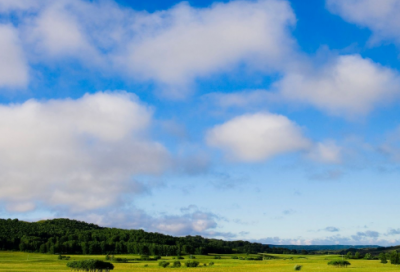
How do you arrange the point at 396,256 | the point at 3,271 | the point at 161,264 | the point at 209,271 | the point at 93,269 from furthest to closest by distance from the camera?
the point at 396,256, the point at 161,264, the point at 209,271, the point at 93,269, the point at 3,271

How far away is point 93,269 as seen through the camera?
104 m

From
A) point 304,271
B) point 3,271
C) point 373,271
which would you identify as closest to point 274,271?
point 304,271

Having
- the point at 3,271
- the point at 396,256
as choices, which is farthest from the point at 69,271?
the point at 396,256

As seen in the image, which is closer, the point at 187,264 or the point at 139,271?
the point at 139,271

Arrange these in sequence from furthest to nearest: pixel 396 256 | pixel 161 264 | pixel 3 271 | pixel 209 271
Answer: pixel 396 256 → pixel 161 264 → pixel 209 271 → pixel 3 271

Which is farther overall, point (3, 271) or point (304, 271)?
point (304, 271)

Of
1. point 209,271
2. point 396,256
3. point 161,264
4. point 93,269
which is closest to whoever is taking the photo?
point 93,269

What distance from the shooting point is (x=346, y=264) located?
141375 mm

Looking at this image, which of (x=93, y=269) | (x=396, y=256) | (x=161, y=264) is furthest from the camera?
(x=396, y=256)

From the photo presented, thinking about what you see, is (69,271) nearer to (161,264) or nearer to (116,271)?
(116,271)

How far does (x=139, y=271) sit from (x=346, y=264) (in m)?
81.6

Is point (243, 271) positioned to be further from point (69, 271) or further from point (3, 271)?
point (3, 271)

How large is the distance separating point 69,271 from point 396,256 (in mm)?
122227

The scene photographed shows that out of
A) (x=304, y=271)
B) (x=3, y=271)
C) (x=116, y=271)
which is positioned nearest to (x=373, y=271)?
(x=304, y=271)
